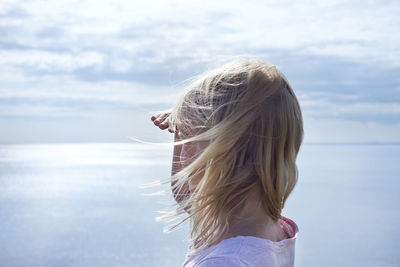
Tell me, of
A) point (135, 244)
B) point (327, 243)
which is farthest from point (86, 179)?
point (327, 243)

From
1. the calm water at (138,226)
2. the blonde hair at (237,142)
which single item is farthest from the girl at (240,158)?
the calm water at (138,226)

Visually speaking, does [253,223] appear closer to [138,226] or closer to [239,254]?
[239,254]

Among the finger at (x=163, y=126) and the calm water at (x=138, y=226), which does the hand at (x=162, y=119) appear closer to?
the finger at (x=163, y=126)

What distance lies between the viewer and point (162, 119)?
74 cm

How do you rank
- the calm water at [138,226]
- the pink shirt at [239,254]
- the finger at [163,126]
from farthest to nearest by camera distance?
the calm water at [138,226], the finger at [163,126], the pink shirt at [239,254]

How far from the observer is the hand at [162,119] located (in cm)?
72

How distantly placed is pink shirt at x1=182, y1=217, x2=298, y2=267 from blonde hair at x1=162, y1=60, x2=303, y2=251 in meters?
0.03

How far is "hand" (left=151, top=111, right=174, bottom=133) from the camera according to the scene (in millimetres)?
719

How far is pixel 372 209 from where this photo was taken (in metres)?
6.17

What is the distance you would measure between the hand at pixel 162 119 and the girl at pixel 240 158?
9cm

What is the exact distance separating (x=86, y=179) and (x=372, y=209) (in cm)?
695

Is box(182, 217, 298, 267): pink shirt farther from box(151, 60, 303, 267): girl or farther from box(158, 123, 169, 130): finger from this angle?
box(158, 123, 169, 130): finger

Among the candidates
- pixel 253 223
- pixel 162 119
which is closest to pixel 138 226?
pixel 162 119

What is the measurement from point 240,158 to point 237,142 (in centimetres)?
2
